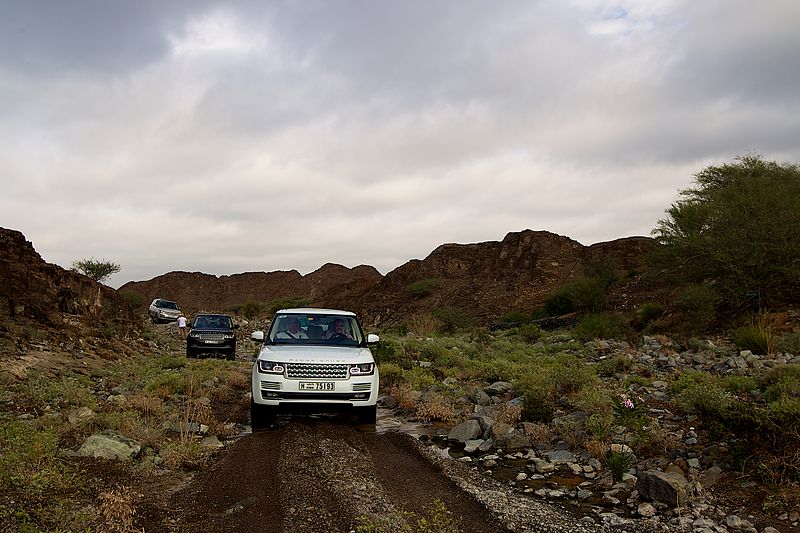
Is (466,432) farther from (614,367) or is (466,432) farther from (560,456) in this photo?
(614,367)

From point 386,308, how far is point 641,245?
26.6m

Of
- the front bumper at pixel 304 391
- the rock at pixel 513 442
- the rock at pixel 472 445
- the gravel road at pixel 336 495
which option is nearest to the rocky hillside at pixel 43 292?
the front bumper at pixel 304 391

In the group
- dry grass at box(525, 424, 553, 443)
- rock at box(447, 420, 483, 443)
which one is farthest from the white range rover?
dry grass at box(525, 424, 553, 443)

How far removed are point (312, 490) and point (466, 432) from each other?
11.9ft

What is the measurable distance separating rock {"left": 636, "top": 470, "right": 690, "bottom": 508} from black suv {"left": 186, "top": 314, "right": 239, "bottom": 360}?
18683 mm

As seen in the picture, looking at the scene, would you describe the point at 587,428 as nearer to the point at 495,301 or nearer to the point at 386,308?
the point at 495,301

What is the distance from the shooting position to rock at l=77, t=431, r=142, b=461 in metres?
7.36

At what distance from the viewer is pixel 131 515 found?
533cm

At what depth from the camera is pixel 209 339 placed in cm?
2241

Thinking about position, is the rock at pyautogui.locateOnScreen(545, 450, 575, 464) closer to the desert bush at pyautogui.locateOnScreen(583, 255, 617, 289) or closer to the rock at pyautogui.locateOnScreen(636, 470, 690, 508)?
the rock at pyautogui.locateOnScreen(636, 470, 690, 508)

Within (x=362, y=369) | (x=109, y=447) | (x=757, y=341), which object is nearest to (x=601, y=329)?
(x=757, y=341)

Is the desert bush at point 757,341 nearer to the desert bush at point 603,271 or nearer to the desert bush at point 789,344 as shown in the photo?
the desert bush at point 789,344

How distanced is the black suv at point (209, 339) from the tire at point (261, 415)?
532 inches

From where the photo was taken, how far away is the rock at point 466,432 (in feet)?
30.0
